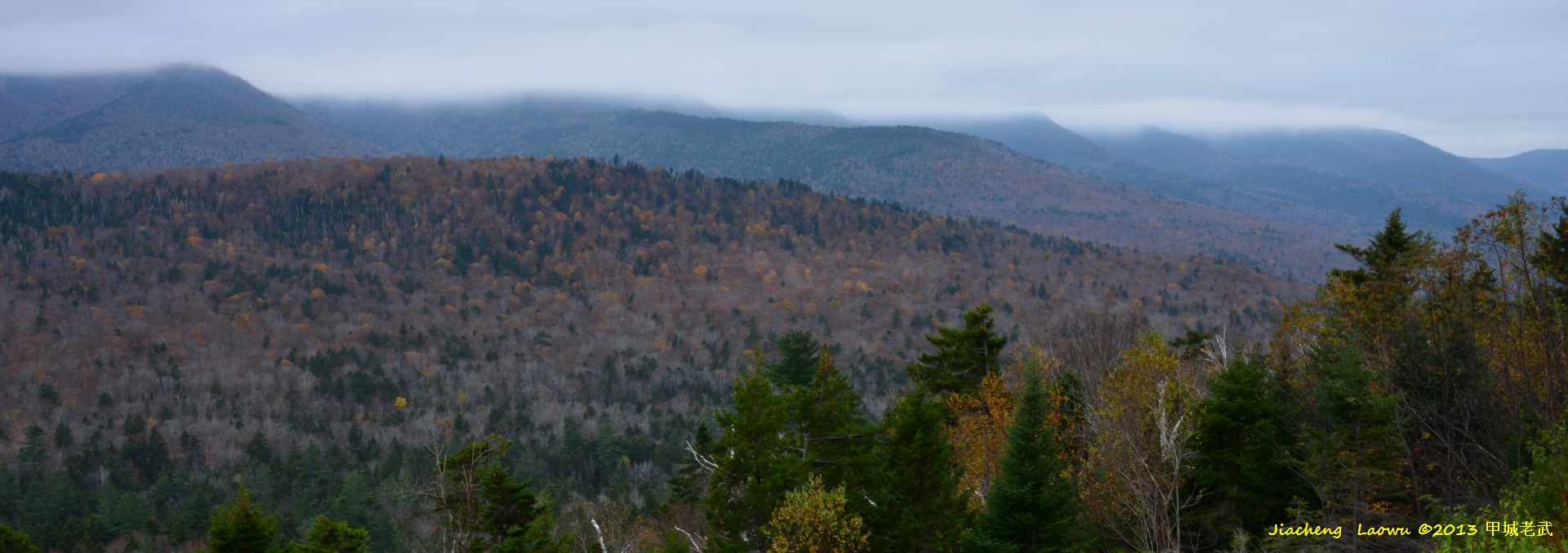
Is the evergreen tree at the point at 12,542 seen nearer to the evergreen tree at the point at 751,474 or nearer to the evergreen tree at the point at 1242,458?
the evergreen tree at the point at 751,474

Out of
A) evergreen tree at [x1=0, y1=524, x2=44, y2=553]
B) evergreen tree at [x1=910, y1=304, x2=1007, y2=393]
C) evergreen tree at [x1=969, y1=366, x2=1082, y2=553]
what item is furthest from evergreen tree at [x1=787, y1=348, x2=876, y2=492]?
evergreen tree at [x1=0, y1=524, x2=44, y2=553]

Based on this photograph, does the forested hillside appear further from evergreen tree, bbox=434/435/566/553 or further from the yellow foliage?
the yellow foliage

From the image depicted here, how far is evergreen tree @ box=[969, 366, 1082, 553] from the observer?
64.0ft

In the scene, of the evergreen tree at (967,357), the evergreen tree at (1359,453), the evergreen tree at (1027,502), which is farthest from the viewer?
the evergreen tree at (967,357)

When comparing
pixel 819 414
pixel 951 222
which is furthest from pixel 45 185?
pixel 819 414

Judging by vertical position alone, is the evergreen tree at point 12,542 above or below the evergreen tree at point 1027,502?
below

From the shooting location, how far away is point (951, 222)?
649 ft

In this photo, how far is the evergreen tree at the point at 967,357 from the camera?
31203 millimetres

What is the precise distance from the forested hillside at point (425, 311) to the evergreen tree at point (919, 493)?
38.5 m

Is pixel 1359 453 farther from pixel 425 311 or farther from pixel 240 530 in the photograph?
pixel 425 311

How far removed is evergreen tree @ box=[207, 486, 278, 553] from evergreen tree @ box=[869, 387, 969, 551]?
47.1ft

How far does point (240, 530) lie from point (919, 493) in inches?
623

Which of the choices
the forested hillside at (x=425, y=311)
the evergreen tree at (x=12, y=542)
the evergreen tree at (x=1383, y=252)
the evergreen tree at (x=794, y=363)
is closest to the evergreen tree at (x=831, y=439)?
the evergreen tree at (x=794, y=363)

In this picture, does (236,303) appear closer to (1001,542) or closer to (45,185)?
(45,185)
